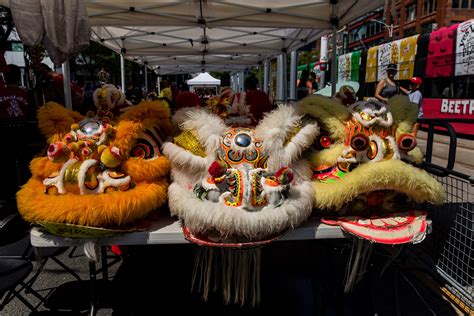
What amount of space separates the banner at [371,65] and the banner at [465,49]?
357 cm

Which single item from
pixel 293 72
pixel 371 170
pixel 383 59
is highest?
pixel 383 59

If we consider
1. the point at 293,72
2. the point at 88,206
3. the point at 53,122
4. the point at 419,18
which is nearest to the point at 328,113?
the point at 88,206

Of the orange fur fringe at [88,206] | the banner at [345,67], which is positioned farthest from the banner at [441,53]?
the orange fur fringe at [88,206]

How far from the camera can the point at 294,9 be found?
3.63 metres

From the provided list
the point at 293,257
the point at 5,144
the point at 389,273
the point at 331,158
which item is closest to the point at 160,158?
the point at 331,158

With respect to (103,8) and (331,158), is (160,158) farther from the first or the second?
(103,8)

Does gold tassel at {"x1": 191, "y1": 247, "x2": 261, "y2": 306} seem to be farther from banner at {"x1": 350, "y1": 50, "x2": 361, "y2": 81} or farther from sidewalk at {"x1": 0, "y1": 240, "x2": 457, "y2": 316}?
banner at {"x1": 350, "y1": 50, "x2": 361, "y2": 81}

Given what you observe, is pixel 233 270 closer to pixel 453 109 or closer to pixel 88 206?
pixel 88 206

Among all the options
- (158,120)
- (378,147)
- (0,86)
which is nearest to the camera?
(378,147)

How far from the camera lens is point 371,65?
12461 mm

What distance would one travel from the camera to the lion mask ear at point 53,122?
1.90 m

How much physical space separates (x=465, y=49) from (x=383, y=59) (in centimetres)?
340

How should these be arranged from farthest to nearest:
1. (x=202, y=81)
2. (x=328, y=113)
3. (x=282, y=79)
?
(x=202, y=81), (x=282, y=79), (x=328, y=113)

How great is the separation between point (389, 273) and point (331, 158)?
1.38m
